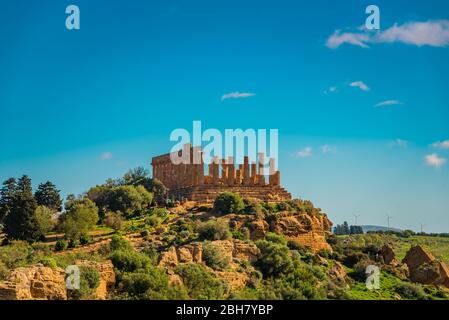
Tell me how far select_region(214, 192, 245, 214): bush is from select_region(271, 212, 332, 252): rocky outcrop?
3.90 metres

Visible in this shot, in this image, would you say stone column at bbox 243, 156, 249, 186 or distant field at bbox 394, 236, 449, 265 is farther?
distant field at bbox 394, 236, 449, 265

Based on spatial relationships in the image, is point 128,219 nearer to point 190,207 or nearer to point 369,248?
point 190,207

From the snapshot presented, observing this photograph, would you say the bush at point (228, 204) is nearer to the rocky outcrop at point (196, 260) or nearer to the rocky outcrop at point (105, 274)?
the rocky outcrop at point (196, 260)

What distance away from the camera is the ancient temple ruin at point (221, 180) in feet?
245

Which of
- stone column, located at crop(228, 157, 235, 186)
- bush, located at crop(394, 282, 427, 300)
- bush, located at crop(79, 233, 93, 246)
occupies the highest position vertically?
stone column, located at crop(228, 157, 235, 186)

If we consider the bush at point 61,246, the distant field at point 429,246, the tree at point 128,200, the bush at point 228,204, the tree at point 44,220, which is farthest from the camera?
the distant field at point 429,246

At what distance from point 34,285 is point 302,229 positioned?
36923 millimetres

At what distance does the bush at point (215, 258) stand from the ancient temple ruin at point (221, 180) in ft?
92.8

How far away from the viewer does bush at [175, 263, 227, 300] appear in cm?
3562

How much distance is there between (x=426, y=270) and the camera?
61750 millimetres

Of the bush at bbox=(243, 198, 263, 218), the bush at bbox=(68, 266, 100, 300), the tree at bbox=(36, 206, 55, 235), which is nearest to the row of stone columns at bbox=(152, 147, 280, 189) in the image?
the bush at bbox=(243, 198, 263, 218)

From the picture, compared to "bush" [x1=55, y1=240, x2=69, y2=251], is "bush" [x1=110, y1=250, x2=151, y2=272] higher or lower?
"bush" [x1=55, y1=240, x2=69, y2=251]

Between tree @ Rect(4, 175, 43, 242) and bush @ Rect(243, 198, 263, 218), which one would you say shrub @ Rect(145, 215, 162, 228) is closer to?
bush @ Rect(243, 198, 263, 218)

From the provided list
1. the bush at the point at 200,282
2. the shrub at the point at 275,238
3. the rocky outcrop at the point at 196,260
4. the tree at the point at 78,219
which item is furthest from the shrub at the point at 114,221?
the bush at the point at 200,282
